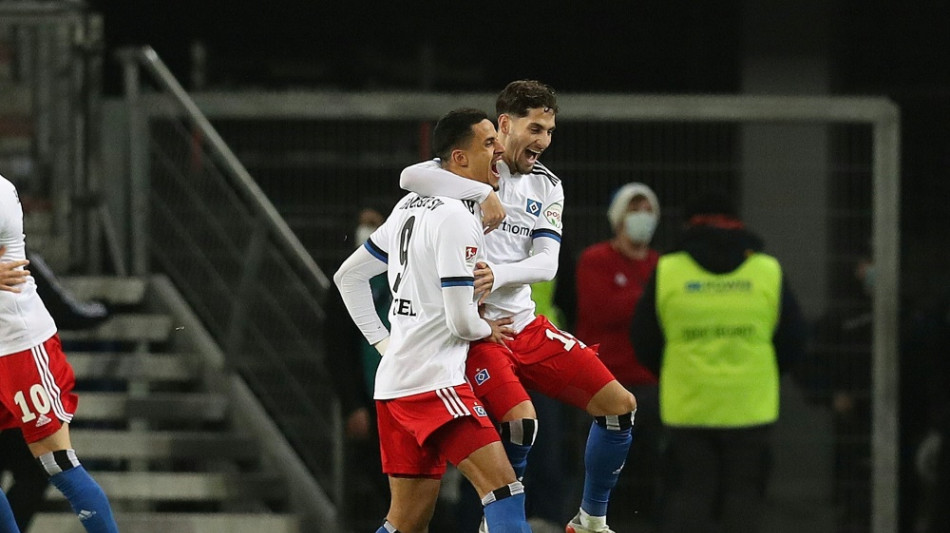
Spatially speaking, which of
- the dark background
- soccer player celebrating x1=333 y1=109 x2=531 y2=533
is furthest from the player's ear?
the dark background

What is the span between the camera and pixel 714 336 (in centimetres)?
953

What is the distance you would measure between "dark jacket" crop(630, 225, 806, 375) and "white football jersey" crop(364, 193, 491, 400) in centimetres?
279

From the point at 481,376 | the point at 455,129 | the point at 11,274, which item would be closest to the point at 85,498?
the point at 11,274

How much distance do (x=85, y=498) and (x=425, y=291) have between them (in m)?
2.05

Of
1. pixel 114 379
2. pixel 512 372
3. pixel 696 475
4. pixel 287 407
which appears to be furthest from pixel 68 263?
pixel 512 372

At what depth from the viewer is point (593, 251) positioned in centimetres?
1030

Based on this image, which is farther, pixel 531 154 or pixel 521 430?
pixel 531 154

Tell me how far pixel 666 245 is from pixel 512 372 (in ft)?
12.0

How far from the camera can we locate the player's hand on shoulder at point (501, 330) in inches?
283

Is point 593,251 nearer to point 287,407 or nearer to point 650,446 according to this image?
point 650,446

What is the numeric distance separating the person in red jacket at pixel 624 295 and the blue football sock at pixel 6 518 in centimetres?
346

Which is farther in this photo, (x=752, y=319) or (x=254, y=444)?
(x=254, y=444)

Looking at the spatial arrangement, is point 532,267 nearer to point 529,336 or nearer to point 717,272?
point 529,336

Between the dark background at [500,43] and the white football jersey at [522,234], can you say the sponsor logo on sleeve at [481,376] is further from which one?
the dark background at [500,43]
